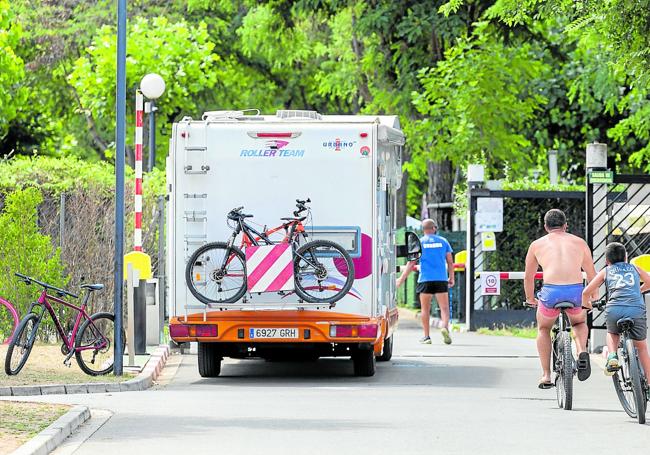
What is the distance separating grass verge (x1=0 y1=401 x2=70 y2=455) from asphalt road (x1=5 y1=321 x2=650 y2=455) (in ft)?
1.01

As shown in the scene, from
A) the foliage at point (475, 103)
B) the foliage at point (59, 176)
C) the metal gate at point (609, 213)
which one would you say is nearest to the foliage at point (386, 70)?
the foliage at point (475, 103)

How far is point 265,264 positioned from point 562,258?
364cm

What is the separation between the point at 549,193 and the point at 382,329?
10.5 m

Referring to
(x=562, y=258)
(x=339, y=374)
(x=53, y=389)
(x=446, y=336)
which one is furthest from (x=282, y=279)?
(x=446, y=336)

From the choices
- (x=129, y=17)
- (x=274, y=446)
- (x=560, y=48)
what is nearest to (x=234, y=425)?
(x=274, y=446)

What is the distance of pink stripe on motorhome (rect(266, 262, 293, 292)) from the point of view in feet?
55.9

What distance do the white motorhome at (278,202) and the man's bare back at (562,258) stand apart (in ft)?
9.10

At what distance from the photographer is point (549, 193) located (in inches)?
1101

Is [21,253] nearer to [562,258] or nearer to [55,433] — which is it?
Result: [562,258]

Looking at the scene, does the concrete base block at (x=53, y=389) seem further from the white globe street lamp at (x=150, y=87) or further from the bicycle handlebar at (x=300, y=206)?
the white globe street lamp at (x=150, y=87)

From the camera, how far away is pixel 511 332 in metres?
27.1

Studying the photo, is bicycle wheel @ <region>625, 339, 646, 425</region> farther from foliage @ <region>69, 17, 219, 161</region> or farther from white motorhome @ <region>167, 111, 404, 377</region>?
foliage @ <region>69, 17, 219, 161</region>

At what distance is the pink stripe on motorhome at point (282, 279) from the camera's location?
55.9ft

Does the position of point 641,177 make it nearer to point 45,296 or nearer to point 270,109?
point 45,296
